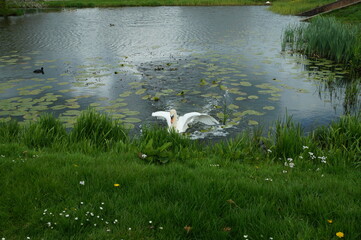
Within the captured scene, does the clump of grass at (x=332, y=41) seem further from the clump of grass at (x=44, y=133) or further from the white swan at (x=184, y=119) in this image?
the clump of grass at (x=44, y=133)

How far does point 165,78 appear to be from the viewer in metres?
10.5

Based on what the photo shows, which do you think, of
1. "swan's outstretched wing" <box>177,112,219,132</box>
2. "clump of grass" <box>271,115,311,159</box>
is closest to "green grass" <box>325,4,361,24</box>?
"swan's outstretched wing" <box>177,112,219,132</box>

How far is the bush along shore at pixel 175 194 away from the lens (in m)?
2.87

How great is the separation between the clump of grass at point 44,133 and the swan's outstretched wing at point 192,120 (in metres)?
1.97

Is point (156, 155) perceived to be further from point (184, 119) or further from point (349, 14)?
point (349, 14)

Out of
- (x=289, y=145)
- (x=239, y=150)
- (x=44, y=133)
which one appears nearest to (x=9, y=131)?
(x=44, y=133)

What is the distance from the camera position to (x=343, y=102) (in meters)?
8.53

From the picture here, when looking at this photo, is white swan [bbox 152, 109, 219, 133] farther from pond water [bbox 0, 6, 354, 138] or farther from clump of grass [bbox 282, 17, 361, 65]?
clump of grass [bbox 282, 17, 361, 65]

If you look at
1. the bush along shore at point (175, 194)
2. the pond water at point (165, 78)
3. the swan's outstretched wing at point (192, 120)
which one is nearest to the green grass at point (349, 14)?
the pond water at point (165, 78)

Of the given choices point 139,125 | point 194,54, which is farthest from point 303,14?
point 139,125

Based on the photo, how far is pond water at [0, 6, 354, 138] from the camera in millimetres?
7812

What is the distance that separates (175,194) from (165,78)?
735 cm

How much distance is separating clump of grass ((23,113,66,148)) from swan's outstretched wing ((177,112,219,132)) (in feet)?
6.45

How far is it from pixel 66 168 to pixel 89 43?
14.3 meters
